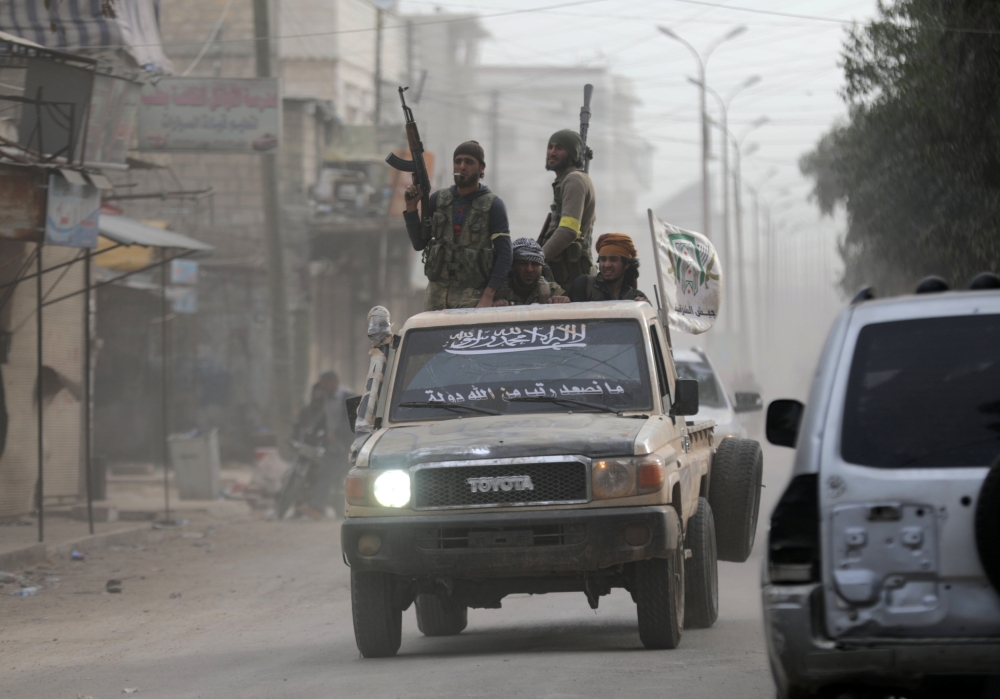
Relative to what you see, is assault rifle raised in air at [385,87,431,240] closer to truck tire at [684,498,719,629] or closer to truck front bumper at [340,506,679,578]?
truck tire at [684,498,719,629]

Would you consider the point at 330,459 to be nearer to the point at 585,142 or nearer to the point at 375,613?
the point at 585,142

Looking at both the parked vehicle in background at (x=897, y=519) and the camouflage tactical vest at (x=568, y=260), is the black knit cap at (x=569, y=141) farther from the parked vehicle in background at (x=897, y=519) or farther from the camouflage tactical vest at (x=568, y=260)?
the parked vehicle in background at (x=897, y=519)

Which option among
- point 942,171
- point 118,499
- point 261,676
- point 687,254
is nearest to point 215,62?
point 118,499

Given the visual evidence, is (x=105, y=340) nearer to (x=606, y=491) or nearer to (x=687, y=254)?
(x=687, y=254)

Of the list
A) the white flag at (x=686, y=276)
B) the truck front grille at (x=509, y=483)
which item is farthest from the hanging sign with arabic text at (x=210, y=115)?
the truck front grille at (x=509, y=483)

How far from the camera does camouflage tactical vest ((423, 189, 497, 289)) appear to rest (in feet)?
29.0

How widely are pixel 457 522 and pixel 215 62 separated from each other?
38339 mm

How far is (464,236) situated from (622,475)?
8.96 ft

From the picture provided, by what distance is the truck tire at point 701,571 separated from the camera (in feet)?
25.2

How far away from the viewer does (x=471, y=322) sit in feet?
25.8

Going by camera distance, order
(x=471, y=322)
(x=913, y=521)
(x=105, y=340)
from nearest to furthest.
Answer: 1. (x=913, y=521)
2. (x=471, y=322)
3. (x=105, y=340)

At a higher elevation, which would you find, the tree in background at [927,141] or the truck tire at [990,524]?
the tree in background at [927,141]

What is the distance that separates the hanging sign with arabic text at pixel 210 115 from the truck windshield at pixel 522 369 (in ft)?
39.8

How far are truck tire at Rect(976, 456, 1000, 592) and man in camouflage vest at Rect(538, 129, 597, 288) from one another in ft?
18.8
